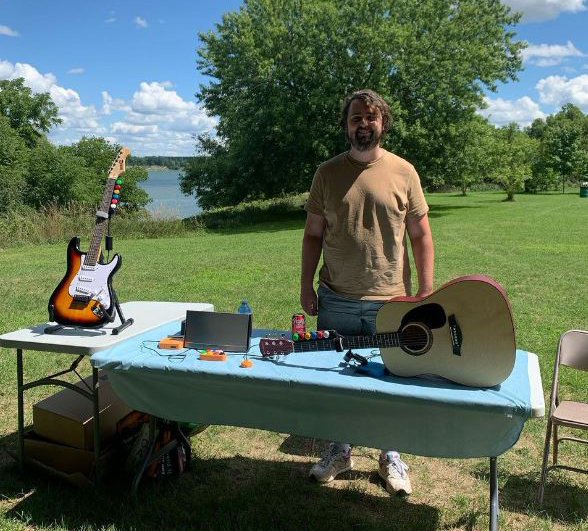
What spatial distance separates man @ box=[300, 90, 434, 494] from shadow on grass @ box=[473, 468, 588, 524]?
128 centimetres

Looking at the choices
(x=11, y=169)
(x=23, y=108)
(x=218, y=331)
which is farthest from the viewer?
(x=23, y=108)

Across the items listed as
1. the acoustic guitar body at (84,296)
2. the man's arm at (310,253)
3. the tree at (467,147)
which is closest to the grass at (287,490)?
the acoustic guitar body at (84,296)

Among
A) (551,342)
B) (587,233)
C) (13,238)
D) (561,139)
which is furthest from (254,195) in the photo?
(561,139)

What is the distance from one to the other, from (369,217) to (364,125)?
0.46 metres

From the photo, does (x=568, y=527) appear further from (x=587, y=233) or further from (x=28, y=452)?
(x=587, y=233)

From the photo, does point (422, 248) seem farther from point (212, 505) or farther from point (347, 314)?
point (212, 505)

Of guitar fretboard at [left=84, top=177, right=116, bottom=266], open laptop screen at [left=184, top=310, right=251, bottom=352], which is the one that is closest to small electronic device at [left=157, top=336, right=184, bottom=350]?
open laptop screen at [left=184, top=310, right=251, bottom=352]

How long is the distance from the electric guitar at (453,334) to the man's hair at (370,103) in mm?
976

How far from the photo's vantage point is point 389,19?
21.2 m

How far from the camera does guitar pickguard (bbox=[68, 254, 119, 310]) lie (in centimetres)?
319

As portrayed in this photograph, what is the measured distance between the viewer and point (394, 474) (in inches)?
127

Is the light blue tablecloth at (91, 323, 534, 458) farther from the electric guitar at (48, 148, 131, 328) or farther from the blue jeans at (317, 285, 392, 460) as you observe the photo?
the electric guitar at (48, 148, 131, 328)

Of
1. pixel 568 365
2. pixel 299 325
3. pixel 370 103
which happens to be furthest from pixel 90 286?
pixel 568 365

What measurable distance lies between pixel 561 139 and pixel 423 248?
54.4 m
